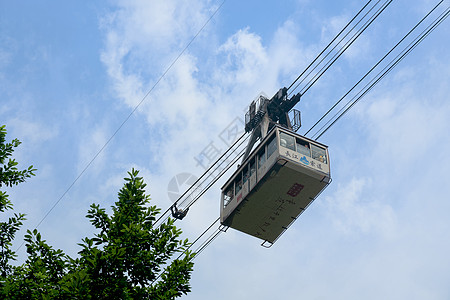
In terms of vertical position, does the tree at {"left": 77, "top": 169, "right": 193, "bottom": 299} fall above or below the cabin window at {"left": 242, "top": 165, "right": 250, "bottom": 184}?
below

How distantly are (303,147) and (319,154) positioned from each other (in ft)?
3.01

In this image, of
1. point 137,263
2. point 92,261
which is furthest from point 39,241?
point 137,263

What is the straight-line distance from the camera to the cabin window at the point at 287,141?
27.6 meters

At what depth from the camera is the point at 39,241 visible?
51.2 feet

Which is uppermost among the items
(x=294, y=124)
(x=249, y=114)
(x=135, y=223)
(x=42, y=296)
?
(x=249, y=114)

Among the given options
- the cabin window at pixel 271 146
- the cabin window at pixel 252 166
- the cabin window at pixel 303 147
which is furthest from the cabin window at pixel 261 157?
the cabin window at pixel 303 147

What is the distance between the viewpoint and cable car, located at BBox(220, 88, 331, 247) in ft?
88.9

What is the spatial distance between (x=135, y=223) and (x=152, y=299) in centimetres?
222

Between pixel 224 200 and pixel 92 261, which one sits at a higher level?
pixel 224 200

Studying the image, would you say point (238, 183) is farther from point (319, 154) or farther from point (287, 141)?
point (319, 154)

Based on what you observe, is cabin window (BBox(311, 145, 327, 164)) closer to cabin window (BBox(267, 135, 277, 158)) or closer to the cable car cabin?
the cable car cabin

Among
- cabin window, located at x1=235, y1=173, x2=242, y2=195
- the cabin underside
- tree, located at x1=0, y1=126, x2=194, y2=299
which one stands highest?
cabin window, located at x1=235, y1=173, x2=242, y2=195

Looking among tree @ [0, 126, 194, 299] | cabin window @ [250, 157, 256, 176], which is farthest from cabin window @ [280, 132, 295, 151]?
tree @ [0, 126, 194, 299]

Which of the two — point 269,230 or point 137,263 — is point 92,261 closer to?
point 137,263
